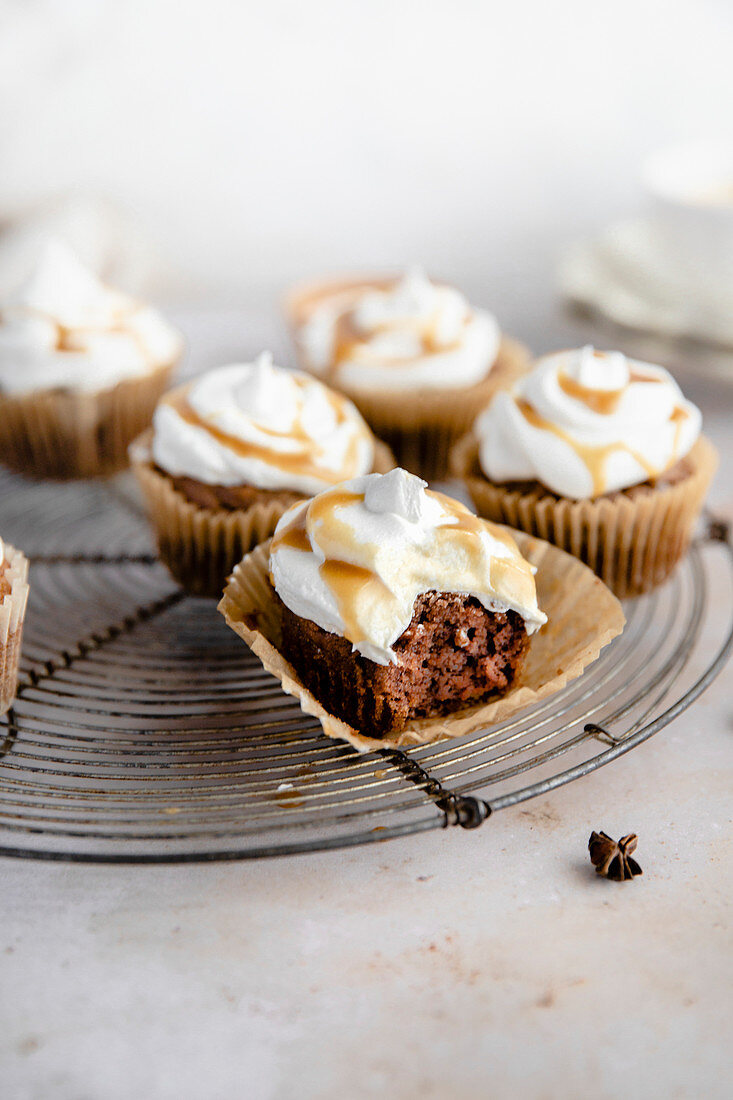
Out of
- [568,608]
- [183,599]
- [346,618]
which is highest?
[346,618]

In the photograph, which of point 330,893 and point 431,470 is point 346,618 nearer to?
point 330,893

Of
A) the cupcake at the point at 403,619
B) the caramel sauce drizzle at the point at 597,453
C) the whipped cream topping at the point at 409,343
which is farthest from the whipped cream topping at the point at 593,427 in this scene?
the whipped cream topping at the point at 409,343

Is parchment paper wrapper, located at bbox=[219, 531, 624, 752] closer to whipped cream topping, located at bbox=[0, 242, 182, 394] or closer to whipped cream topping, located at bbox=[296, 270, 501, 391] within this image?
whipped cream topping, located at bbox=[296, 270, 501, 391]

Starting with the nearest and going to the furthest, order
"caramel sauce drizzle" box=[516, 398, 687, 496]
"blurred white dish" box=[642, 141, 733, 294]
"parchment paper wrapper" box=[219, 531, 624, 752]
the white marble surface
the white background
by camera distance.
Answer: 1. the white marble surface
2. "parchment paper wrapper" box=[219, 531, 624, 752]
3. "caramel sauce drizzle" box=[516, 398, 687, 496]
4. "blurred white dish" box=[642, 141, 733, 294]
5. the white background

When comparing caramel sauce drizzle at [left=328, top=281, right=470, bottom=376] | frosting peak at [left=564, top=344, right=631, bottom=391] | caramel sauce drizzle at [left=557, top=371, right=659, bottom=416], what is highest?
frosting peak at [left=564, top=344, right=631, bottom=391]

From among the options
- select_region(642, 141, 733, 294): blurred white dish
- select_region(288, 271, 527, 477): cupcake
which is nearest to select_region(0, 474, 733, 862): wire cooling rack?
select_region(288, 271, 527, 477): cupcake

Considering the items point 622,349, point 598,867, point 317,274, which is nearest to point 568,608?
point 598,867

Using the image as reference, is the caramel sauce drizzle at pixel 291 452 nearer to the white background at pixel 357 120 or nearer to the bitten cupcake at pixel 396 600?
the bitten cupcake at pixel 396 600
